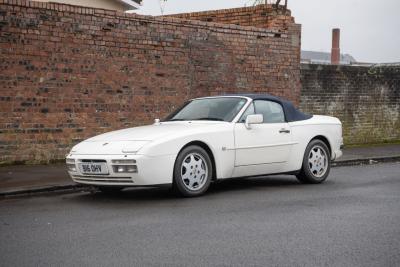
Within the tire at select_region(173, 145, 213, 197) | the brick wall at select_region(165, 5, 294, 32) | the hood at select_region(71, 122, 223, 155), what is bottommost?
the tire at select_region(173, 145, 213, 197)

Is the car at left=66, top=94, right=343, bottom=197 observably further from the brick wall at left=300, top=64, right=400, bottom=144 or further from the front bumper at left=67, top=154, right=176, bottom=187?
the brick wall at left=300, top=64, right=400, bottom=144

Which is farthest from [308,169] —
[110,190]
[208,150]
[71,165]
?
[71,165]

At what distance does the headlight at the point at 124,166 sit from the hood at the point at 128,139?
0.12 meters

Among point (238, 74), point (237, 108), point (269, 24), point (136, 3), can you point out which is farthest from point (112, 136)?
point (136, 3)

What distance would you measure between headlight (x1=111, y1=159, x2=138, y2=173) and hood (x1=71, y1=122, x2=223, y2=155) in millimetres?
125

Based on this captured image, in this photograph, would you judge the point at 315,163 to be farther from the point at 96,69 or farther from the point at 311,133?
the point at 96,69

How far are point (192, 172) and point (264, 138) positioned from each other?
4.91 feet

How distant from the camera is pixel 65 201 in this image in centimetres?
847

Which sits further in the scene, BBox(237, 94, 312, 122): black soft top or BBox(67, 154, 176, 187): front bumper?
BBox(237, 94, 312, 122): black soft top

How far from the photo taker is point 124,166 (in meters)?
8.02

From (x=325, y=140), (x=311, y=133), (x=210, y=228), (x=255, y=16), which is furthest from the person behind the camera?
(x=255, y=16)

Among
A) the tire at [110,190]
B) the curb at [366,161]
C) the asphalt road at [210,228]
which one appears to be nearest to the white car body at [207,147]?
the asphalt road at [210,228]

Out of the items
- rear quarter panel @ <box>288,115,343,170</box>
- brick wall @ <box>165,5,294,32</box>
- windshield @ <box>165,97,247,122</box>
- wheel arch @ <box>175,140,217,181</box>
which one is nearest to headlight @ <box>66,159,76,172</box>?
wheel arch @ <box>175,140,217,181</box>

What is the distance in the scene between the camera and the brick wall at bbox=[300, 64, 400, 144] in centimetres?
1802
